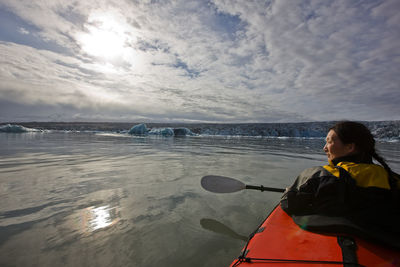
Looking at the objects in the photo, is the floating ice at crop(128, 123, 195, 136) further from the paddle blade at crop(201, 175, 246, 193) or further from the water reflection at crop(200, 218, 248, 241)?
the water reflection at crop(200, 218, 248, 241)

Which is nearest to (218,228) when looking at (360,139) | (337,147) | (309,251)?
(309,251)

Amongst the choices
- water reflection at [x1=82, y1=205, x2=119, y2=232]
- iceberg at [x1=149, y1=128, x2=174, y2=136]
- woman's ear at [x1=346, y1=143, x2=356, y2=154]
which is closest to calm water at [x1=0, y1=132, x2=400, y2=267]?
water reflection at [x1=82, y1=205, x2=119, y2=232]

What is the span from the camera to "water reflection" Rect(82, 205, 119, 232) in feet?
7.25

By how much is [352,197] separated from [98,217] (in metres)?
2.75

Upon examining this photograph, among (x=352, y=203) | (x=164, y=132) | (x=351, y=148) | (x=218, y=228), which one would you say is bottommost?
(x=218, y=228)

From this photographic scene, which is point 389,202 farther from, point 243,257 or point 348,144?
point 243,257

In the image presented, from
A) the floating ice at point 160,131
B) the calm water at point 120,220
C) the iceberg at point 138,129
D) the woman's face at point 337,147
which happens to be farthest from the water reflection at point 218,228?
the iceberg at point 138,129

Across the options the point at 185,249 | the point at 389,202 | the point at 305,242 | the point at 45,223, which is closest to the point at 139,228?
the point at 185,249

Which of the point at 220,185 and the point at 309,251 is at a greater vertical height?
the point at 309,251

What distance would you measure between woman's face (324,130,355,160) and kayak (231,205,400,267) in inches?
30.3

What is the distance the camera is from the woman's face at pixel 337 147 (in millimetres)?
1691

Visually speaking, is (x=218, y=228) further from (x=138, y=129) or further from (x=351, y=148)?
(x=138, y=129)

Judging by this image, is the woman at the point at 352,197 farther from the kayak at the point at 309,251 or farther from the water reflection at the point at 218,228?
the water reflection at the point at 218,228

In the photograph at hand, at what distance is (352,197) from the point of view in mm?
1305
